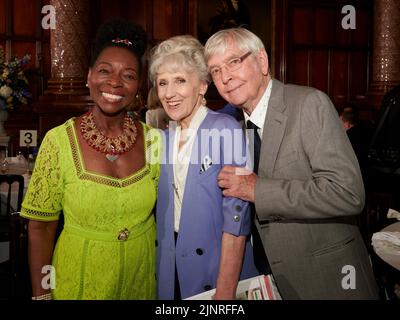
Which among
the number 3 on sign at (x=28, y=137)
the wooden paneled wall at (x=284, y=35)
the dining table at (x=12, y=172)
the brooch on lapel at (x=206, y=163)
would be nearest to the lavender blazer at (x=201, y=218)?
the brooch on lapel at (x=206, y=163)

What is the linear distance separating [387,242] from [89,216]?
148cm

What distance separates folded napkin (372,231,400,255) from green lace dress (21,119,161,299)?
1.21m

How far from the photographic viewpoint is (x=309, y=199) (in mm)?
1521

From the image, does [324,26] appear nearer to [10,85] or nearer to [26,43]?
[26,43]

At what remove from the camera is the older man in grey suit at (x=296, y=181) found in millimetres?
1533

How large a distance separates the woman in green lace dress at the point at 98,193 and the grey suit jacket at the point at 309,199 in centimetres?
40

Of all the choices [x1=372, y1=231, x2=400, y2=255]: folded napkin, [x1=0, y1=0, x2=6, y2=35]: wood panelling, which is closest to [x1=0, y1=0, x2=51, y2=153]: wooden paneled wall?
[x1=0, y1=0, x2=6, y2=35]: wood panelling

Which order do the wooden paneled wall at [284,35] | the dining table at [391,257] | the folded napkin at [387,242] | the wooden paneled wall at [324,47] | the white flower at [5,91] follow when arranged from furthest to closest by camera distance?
the wooden paneled wall at [324,47]
the wooden paneled wall at [284,35]
the white flower at [5,91]
the folded napkin at [387,242]
the dining table at [391,257]

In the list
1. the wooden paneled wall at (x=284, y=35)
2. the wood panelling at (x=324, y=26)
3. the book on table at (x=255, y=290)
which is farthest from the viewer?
the wood panelling at (x=324, y=26)

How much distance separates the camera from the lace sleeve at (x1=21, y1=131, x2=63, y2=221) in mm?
1517

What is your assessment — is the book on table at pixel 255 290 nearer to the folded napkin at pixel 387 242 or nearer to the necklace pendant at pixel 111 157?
the necklace pendant at pixel 111 157

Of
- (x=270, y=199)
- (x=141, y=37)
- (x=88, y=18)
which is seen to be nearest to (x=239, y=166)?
(x=270, y=199)

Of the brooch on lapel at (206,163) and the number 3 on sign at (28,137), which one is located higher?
the brooch on lapel at (206,163)

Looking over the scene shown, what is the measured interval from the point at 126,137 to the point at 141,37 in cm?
32
